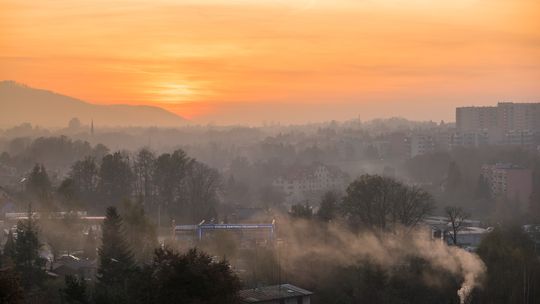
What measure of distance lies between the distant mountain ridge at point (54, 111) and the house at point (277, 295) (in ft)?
456

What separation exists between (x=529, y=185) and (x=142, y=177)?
15.0m

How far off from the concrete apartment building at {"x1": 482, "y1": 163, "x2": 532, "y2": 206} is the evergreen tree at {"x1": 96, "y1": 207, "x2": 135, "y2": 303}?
21020mm

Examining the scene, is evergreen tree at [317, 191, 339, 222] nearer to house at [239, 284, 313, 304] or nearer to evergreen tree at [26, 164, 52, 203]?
house at [239, 284, 313, 304]

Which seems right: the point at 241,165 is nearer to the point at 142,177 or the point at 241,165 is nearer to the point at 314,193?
the point at 314,193

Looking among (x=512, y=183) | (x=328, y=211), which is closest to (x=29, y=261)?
(x=328, y=211)

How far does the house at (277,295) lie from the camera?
45.4 feet

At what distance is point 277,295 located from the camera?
46.4 ft

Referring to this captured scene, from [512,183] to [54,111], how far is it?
142 metres

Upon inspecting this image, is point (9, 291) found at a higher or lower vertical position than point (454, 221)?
lower

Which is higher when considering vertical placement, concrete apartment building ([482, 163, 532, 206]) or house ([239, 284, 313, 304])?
concrete apartment building ([482, 163, 532, 206])

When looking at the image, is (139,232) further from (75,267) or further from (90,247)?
(90,247)

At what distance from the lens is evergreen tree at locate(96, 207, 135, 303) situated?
11868 mm

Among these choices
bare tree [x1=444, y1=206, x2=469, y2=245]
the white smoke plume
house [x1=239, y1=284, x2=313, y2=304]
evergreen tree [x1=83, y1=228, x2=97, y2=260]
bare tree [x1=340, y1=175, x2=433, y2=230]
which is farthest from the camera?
bare tree [x1=340, y1=175, x2=433, y2=230]

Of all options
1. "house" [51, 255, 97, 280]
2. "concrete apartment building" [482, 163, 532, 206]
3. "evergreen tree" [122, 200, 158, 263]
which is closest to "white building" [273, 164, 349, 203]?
"concrete apartment building" [482, 163, 532, 206]
